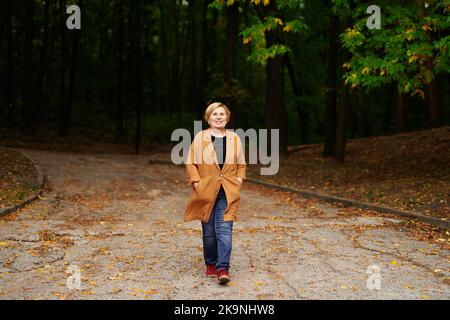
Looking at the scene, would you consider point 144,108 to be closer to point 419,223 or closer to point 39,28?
point 39,28

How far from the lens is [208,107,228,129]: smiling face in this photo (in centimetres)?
568

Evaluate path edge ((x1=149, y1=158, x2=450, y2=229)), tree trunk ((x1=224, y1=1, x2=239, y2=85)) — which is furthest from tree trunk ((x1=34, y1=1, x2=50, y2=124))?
path edge ((x1=149, y1=158, x2=450, y2=229))

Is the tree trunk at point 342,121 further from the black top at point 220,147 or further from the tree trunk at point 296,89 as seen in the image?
the black top at point 220,147

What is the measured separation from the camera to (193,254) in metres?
7.16

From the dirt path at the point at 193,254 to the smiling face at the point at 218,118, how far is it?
67.6 inches

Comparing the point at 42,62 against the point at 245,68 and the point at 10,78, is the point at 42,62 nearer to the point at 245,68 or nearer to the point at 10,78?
the point at 10,78

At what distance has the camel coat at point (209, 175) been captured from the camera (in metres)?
5.71

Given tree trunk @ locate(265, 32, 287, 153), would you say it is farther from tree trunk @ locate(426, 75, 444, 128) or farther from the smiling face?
the smiling face

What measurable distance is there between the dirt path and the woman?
58 cm

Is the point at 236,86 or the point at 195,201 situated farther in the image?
the point at 236,86

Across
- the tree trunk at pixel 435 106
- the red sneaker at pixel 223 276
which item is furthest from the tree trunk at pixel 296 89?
the red sneaker at pixel 223 276

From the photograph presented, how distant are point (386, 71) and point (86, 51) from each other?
1291 inches

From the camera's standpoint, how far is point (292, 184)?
15.7 m
